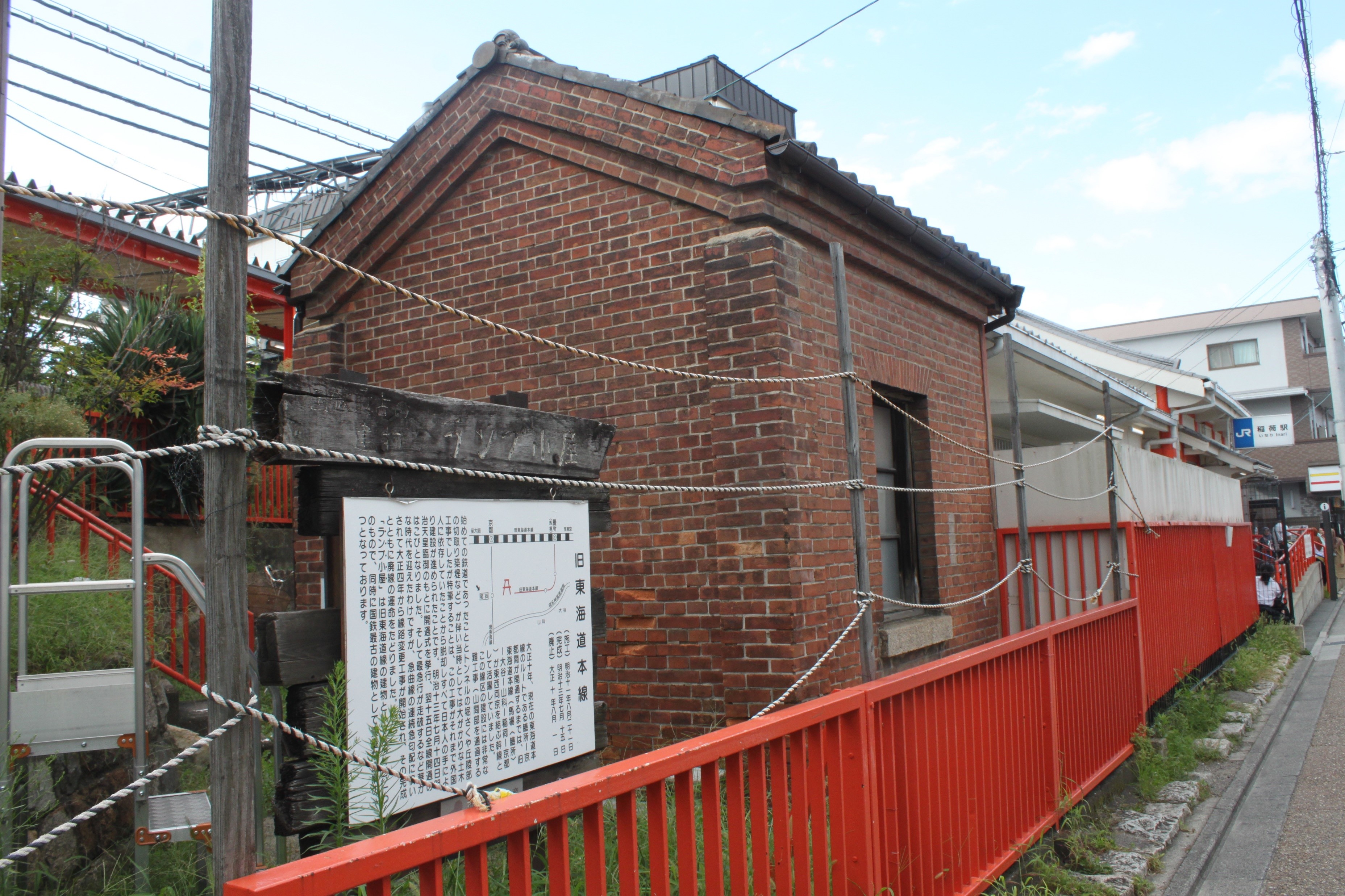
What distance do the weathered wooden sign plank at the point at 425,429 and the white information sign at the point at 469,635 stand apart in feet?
0.54

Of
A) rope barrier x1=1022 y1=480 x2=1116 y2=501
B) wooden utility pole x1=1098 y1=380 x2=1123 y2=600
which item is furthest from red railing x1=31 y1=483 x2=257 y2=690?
wooden utility pole x1=1098 y1=380 x2=1123 y2=600

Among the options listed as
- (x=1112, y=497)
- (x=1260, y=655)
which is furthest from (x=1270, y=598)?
(x=1112, y=497)

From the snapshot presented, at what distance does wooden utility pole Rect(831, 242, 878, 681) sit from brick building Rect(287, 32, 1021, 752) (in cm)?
135

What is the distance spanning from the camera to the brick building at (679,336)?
18.3 feet

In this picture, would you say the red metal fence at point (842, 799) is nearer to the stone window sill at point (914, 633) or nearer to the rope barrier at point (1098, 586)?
the rope barrier at point (1098, 586)

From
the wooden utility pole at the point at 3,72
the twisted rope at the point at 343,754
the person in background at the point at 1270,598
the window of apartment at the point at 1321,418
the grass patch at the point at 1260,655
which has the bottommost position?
the grass patch at the point at 1260,655

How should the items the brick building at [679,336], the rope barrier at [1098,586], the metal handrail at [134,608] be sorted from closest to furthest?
the metal handrail at [134,608] → the brick building at [679,336] → the rope barrier at [1098,586]

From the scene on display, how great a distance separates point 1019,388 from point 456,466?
10.0 meters

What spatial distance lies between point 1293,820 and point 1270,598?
1152 cm

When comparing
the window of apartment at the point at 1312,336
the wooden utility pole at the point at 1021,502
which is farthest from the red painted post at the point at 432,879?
the window of apartment at the point at 1312,336

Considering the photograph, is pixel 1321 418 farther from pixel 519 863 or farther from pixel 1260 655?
pixel 519 863

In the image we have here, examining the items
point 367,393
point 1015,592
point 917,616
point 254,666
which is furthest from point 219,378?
point 1015,592

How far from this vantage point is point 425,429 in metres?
2.78

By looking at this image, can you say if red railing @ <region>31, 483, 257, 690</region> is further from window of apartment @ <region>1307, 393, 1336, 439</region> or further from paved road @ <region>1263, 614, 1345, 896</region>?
window of apartment @ <region>1307, 393, 1336, 439</region>
